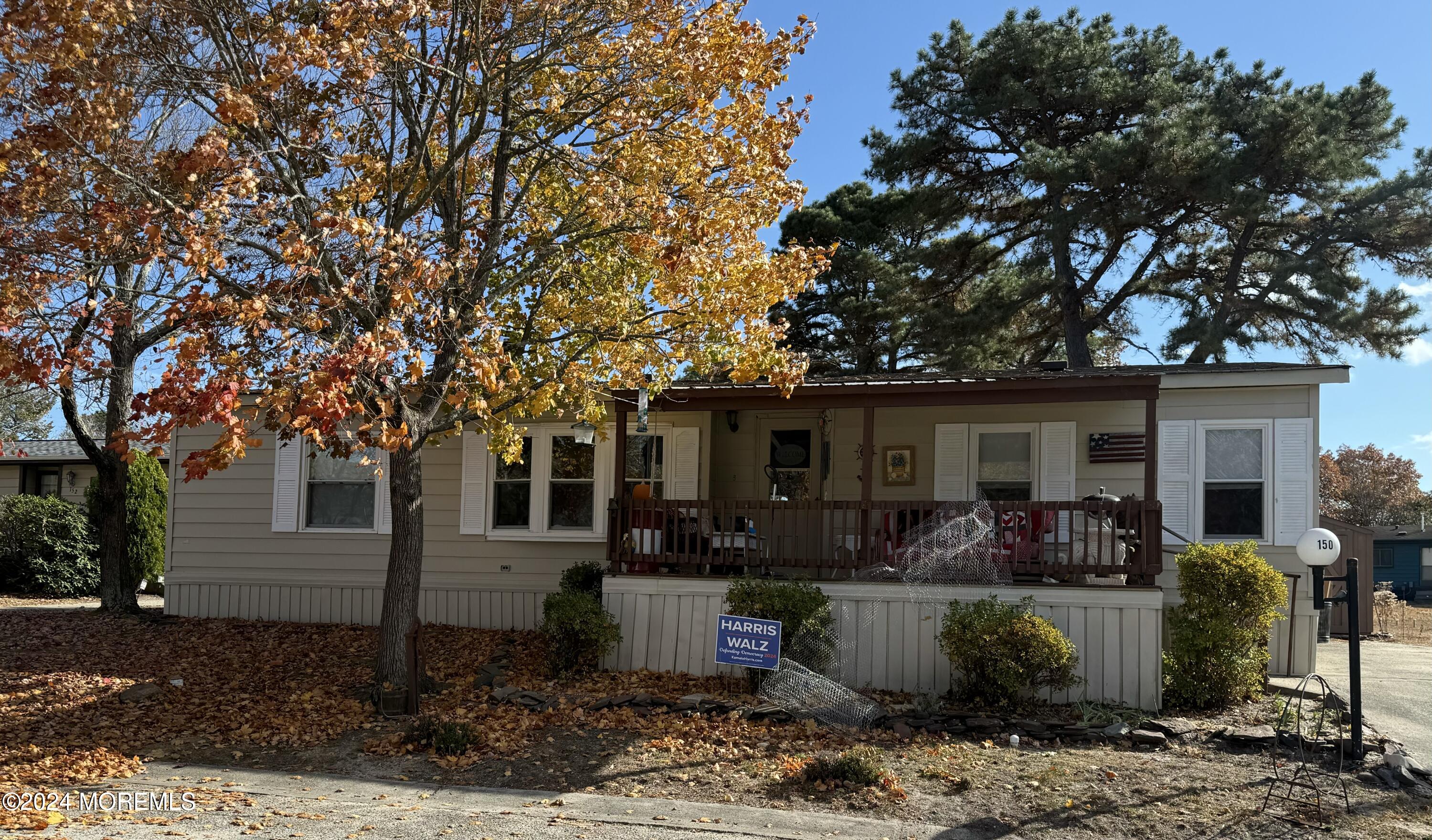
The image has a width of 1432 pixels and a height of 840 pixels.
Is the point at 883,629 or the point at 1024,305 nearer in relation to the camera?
the point at 883,629

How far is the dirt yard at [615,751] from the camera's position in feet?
22.1

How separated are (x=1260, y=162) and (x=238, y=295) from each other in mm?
16725

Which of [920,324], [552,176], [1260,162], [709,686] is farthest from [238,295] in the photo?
[1260,162]

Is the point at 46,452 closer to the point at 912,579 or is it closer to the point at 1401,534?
the point at 912,579

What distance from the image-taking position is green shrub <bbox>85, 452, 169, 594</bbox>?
58.6ft

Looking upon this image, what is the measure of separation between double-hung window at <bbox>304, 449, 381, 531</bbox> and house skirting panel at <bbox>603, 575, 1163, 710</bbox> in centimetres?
429

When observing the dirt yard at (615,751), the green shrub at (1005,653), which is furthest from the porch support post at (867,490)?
the dirt yard at (615,751)

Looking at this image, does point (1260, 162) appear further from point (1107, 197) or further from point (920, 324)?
point (920, 324)

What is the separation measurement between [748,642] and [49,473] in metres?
22.5

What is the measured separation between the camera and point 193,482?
45.5 feet

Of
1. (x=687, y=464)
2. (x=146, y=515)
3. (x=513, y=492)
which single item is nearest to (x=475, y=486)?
(x=513, y=492)

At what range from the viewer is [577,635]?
34.2ft

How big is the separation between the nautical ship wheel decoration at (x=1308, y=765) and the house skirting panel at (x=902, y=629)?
136 cm

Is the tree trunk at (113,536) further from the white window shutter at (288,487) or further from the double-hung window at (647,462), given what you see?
the double-hung window at (647,462)
